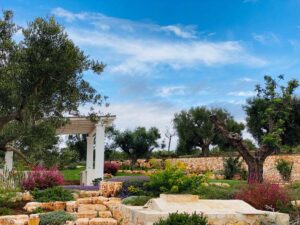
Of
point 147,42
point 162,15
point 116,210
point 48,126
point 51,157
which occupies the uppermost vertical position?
point 162,15

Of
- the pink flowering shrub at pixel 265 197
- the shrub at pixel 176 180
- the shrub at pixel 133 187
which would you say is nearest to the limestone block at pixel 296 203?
the pink flowering shrub at pixel 265 197

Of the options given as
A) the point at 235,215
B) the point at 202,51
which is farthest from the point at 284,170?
the point at 235,215

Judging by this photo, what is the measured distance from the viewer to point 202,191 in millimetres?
12844

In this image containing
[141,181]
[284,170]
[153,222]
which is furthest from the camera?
[284,170]

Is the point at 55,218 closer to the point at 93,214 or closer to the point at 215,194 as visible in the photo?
the point at 93,214

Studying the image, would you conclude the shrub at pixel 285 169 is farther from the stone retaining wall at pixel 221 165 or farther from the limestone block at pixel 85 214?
the limestone block at pixel 85 214

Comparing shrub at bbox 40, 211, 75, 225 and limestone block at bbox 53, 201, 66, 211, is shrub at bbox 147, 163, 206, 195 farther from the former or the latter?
limestone block at bbox 53, 201, 66, 211

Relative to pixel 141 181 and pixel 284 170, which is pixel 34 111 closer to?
pixel 141 181

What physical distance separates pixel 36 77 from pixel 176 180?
4.45 metres

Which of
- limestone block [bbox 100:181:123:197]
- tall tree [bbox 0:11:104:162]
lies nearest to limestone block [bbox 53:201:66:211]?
tall tree [bbox 0:11:104:162]

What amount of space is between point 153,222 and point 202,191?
567cm

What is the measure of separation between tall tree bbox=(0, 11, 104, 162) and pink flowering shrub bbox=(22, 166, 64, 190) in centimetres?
393

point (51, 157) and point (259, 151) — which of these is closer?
point (51, 157)

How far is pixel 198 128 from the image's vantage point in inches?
1677
